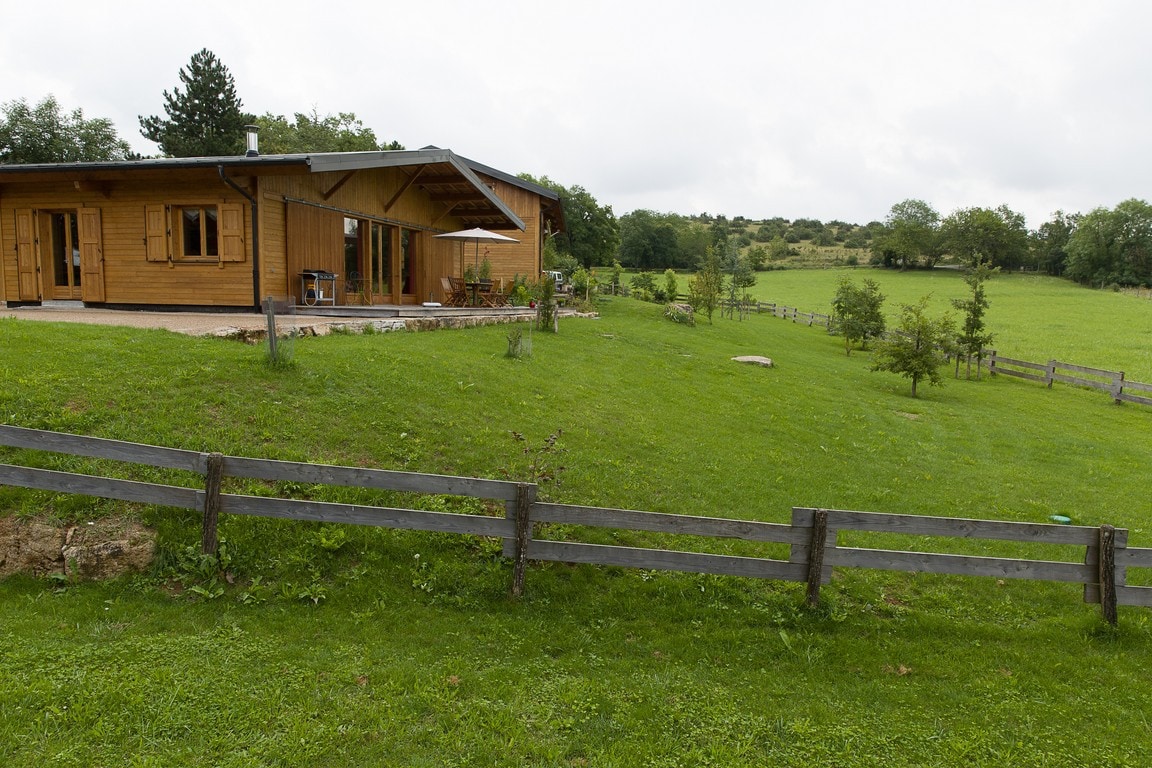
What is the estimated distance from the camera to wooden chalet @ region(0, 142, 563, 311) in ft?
44.3

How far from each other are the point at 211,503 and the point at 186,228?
11.3m

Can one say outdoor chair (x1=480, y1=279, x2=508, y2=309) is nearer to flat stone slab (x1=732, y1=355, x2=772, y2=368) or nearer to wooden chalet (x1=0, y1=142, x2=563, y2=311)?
wooden chalet (x1=0, y1=142, x2=563, y2=311)

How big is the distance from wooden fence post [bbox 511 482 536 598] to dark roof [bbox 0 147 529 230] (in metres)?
10.1

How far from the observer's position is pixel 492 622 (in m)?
4.87

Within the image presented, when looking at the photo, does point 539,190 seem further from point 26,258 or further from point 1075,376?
point 1075,376

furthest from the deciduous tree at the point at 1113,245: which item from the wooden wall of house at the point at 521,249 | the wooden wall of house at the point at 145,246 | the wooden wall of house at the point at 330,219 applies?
the wooden wall of house at the point at 145,246

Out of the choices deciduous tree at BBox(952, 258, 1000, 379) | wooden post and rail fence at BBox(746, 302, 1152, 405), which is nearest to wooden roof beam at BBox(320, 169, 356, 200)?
deciduous tree at BBox(952, 258, 1000, 379)

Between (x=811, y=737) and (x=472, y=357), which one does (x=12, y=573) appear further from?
(x=472, y=357)

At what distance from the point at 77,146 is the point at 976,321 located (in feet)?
180

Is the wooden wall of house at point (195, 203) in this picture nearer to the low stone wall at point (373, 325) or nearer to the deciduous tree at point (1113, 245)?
the low stone wall at point (373, 325)

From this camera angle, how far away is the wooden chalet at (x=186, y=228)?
13.5 meters

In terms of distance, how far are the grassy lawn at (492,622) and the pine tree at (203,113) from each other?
45.7m

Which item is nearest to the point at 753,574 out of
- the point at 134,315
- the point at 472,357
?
the point at 472,357

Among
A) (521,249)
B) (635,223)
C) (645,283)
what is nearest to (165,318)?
(521,249)
